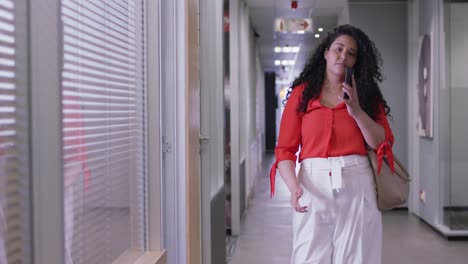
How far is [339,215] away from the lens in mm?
2301

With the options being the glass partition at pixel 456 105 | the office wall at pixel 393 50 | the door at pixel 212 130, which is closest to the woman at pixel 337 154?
the door at pixel 212 130

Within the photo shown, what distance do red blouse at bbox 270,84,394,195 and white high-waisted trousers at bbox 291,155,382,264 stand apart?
5cm

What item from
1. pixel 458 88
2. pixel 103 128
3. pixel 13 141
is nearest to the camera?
pixel 13 141

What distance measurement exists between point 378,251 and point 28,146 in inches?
62.5

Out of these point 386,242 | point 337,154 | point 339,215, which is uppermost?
point 337,154

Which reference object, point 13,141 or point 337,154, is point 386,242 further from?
point 13,141

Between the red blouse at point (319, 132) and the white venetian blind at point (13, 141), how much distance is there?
140 centimetres

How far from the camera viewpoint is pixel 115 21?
203 centimetres

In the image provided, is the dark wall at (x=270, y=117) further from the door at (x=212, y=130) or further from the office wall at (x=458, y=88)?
the door at (x=212, y=130)

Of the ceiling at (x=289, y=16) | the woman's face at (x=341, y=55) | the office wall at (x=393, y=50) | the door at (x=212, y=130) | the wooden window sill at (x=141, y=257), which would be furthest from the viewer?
the ceiling at (x=289, y=16)

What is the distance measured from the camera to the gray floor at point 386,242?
560 cm

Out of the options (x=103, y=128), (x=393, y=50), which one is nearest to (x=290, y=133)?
(x=103, y=128)

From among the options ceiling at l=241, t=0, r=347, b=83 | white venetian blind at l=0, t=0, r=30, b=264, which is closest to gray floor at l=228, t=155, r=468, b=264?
ceiling at l=241, t=0, r=347, b=83

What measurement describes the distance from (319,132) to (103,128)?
3.10 ft
